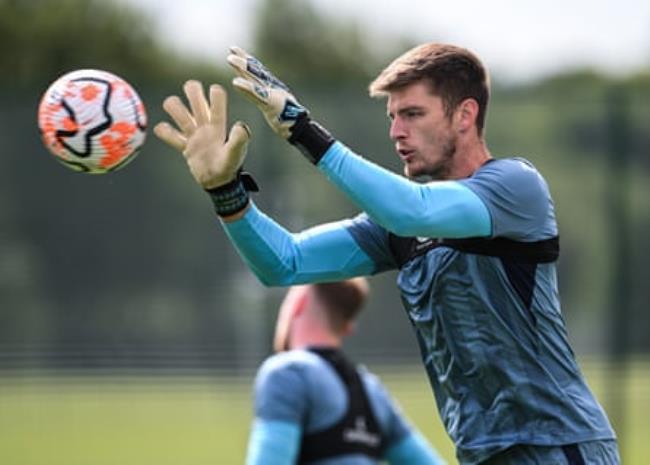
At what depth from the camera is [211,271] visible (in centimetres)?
1388

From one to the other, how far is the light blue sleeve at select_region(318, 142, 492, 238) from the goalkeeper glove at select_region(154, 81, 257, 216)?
0.35m

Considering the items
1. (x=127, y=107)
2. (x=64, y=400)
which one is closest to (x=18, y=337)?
(x=64, y=400)

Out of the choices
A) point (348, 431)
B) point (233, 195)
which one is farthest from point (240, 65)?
point (348, 431)

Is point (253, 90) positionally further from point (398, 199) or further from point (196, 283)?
point (196, 283)

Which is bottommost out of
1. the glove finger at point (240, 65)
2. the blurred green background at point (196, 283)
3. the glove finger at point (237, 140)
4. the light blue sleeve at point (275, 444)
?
the blurred green background at point (196, 283)

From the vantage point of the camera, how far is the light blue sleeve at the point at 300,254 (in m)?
5.54

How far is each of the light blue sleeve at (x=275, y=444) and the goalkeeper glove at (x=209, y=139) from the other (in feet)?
4.77

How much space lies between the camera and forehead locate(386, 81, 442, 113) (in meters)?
5.31

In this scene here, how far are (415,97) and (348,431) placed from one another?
6.25 ft

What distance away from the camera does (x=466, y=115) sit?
5.40m

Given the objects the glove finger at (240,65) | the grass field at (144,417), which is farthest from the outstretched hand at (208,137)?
the grass field at (144,417)

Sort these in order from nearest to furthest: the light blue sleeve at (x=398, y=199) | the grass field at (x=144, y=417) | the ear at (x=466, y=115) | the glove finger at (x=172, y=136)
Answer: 1. the light blue sleeve at (x=398, y=199)
2. the glove finger at (x=172, y=136)
3. the ear at (x=466, y=115)
4. the grass field at (x=144, y=417)

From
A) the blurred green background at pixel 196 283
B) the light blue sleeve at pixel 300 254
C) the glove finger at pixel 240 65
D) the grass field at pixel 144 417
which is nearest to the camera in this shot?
the glove finger at pixel 240 65

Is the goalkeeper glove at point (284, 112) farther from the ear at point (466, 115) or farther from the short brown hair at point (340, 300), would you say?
the short brown hair at point (340, 300)
